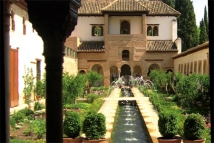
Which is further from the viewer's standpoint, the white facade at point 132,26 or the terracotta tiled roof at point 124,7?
the white facade at point 132,26

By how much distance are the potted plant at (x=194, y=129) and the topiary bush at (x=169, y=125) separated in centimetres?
30

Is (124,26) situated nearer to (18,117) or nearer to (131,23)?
(131,23)

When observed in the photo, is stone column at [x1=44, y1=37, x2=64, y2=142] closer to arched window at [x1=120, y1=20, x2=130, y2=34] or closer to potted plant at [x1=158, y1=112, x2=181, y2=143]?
potted plant at [x1=158, y1=112, x2=181, y2=143]

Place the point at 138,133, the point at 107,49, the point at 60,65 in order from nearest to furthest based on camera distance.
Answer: the point at 60,65 < the point at 138,133 < the point at 107,49

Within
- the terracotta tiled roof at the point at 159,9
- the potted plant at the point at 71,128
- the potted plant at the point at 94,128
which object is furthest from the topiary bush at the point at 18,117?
the terracotta tiled roof at the point at 159,9

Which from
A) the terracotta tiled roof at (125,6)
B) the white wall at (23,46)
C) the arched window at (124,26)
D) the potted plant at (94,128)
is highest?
the terracotta tiled roof at (125,6)

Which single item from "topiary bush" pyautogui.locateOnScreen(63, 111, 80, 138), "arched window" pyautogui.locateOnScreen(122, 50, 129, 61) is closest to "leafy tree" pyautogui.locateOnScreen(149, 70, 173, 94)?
"arched window" pyautogui.locateOnScreen(122, 50, 129, 61)

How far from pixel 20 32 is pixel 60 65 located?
46.2 ft

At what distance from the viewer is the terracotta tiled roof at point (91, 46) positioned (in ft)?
103

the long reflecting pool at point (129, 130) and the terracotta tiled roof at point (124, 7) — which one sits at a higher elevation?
the terracotta tiled roof at point (124, 7)

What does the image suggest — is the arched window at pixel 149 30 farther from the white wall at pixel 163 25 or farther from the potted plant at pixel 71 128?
the potted plant at pixel 71 128

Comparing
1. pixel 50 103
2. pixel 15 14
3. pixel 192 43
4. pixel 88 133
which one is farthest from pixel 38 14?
pixel 192 43

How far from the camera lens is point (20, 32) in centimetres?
1595

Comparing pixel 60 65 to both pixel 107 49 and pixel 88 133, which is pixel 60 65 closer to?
pixel 88 133
